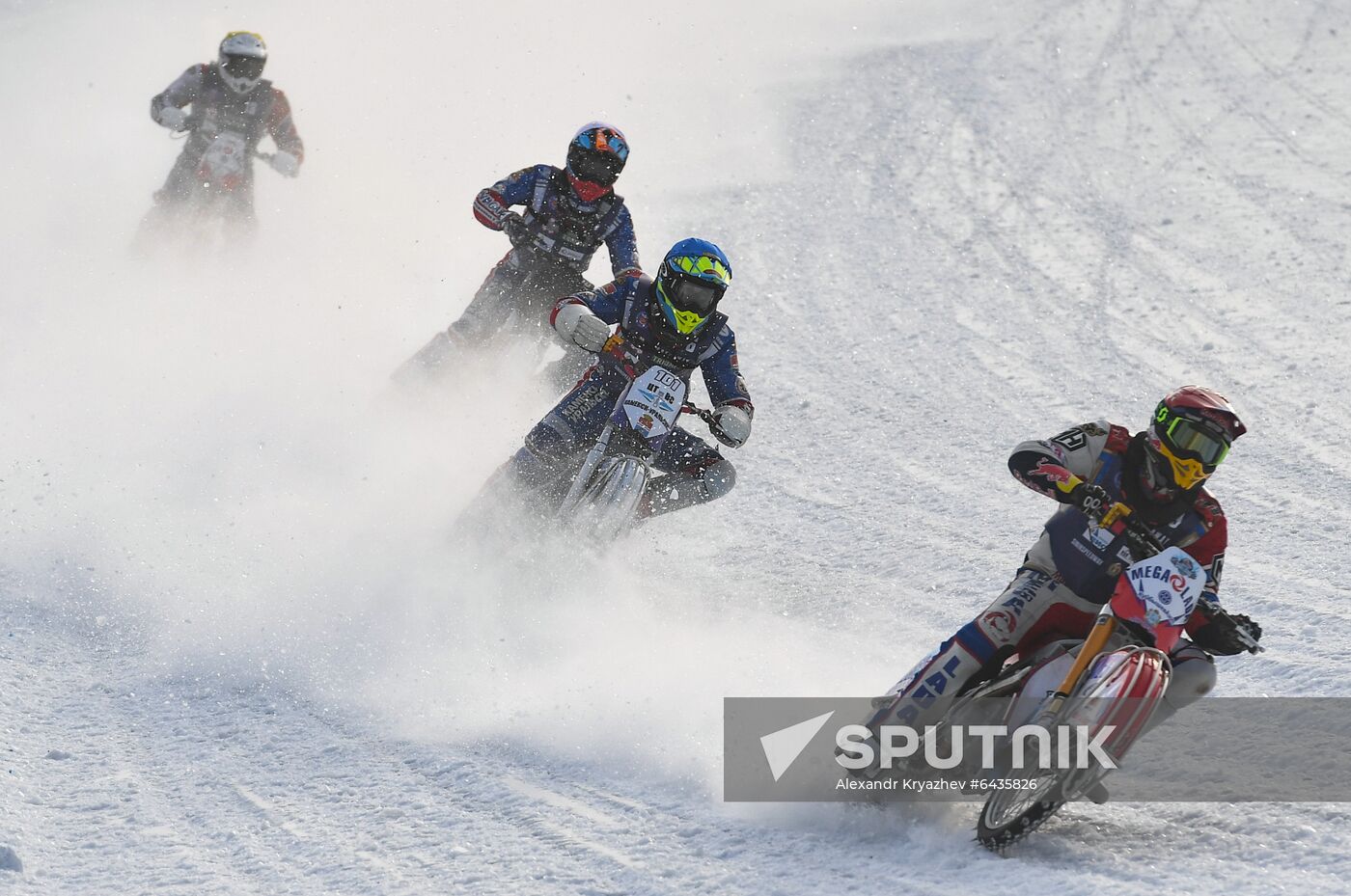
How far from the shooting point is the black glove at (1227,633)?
5.72 m

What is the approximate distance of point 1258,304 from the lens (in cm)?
1424

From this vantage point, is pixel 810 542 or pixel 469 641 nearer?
pixel 469 641

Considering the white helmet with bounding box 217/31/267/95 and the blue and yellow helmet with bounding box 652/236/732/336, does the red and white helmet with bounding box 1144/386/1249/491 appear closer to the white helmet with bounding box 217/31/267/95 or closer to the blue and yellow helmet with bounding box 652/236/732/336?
the blue and yellow helmet with bounding box 652/236/732/336

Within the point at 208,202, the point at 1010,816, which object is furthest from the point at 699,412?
the point at 208,202

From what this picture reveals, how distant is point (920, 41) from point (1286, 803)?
18175mm

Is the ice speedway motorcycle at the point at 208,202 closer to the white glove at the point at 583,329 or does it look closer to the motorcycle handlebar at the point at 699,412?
the white glove at the point at 583,329

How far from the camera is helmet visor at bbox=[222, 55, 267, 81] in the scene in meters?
14.2

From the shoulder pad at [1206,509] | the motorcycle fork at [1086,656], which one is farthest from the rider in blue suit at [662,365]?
the motorcycle fork at [1086,656]

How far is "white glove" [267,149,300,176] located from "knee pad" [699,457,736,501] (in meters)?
7.09

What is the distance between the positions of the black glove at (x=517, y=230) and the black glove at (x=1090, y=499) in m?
6.19

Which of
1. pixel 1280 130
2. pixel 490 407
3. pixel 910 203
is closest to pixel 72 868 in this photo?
pixel 490 407

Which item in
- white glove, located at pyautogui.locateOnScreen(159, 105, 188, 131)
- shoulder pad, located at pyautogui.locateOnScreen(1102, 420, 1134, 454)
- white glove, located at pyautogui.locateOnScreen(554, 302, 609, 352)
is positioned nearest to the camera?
shoulder pad, located at pyautogui.locateOnScreen(1102, 420, 1134, 454)


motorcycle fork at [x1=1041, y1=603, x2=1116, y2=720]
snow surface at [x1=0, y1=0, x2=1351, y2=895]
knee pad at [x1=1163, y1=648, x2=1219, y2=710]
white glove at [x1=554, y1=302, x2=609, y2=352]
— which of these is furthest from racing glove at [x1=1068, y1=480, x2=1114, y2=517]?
Result: white glove at [x1=554, y1=302, x2=609, y2=352]

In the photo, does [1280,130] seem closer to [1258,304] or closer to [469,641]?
[1258,304]
